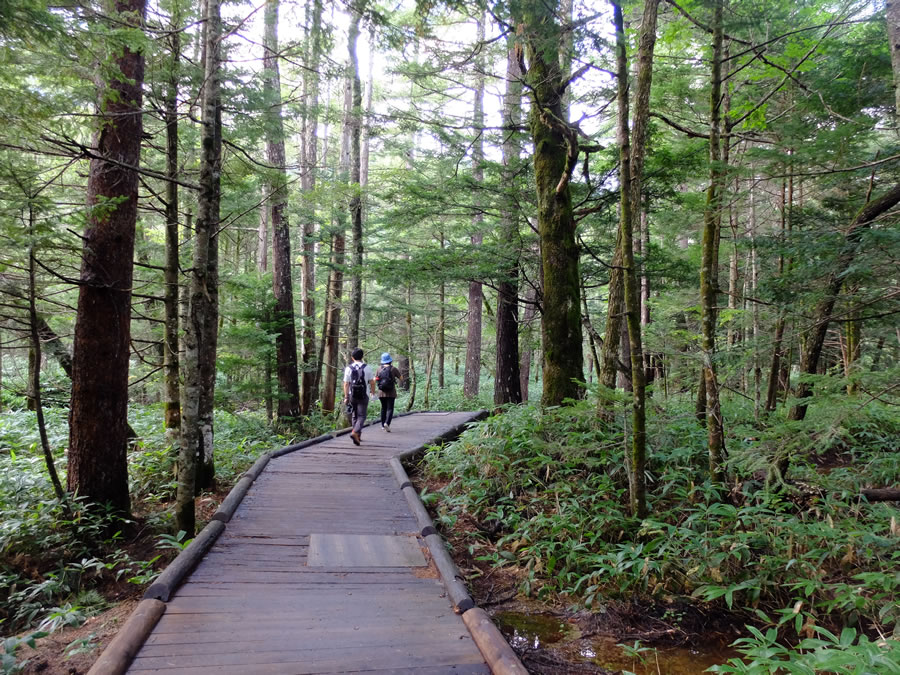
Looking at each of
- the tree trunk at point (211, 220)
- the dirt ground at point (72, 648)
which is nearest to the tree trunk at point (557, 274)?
the tree trunk at point (211, 220)

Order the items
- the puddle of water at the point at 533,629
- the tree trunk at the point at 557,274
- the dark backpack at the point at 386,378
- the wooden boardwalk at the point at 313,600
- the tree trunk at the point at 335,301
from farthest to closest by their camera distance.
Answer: the tree trunk at the point at 335,301 → the dark backpack at the point at 386,378 → the tree trunk at the point at 557,274 → the puddle of water at the point at 533,629 → the wooden boardwalk at the point at 313,600

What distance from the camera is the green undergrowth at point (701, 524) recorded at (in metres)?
3.68

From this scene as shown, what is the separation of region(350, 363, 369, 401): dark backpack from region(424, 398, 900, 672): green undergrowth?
9.00ft

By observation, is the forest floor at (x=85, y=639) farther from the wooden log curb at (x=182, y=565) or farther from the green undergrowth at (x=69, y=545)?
the wooden log curb at (x=182, y=565)

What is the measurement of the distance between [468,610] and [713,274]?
168 inches

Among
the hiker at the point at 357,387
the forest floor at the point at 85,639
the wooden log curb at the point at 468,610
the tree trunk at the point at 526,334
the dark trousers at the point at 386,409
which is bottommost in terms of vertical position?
the forest floor at the point at 85,639

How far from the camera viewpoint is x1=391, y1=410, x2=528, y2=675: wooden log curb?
9.44 feet

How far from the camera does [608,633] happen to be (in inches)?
152

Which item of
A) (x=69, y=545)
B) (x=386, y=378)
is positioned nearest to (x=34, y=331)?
(x=69, y=545)

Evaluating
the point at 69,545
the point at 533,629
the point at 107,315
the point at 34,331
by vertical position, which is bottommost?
the point at 533,629

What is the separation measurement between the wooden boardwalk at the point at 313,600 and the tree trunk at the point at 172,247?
8.92 ft

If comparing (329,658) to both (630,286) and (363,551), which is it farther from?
(630,286)

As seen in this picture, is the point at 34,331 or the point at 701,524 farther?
the point at 34,331

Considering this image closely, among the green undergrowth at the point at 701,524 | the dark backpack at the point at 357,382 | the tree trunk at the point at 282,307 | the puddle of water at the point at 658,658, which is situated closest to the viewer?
the puddle of water at the point at 658,658
